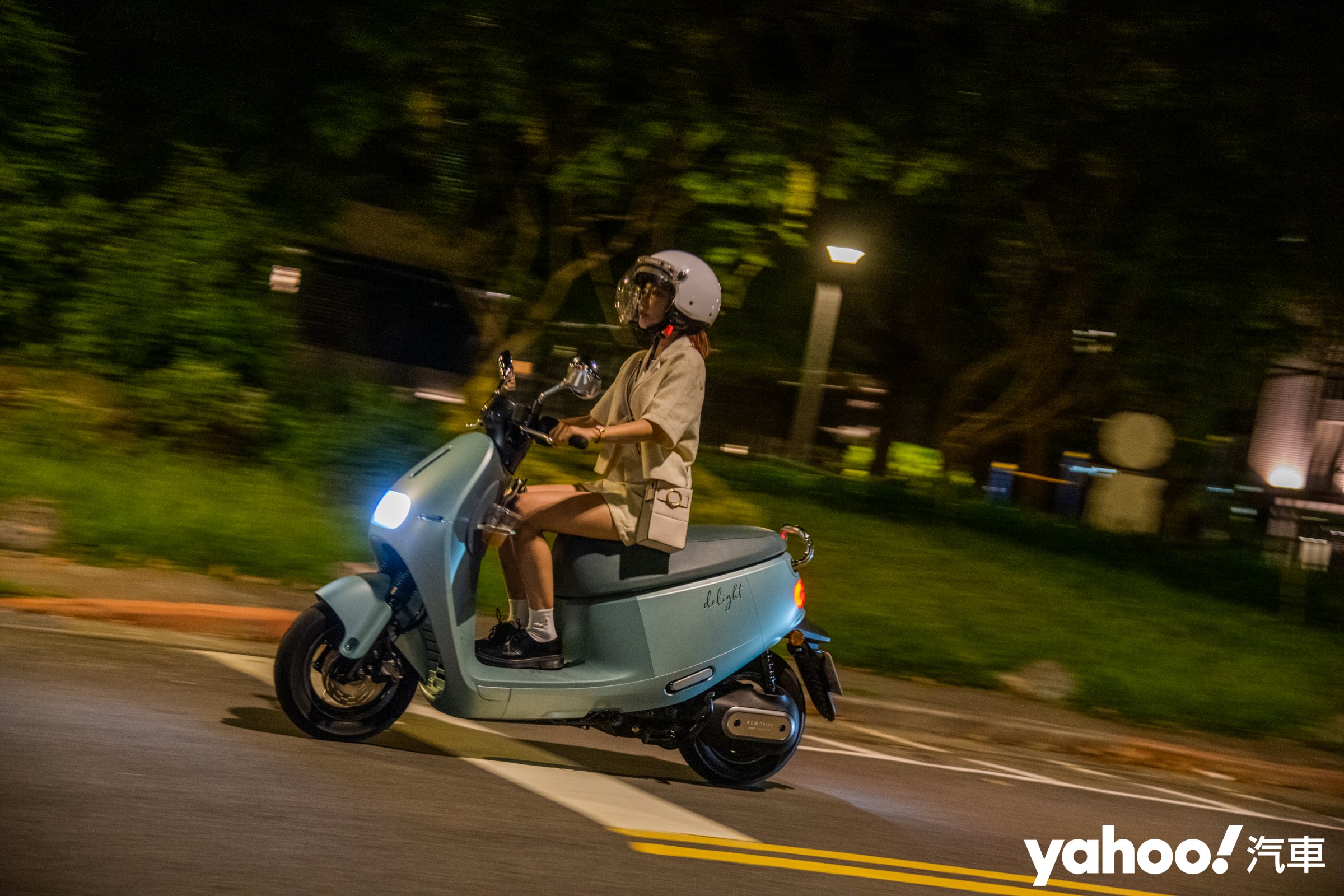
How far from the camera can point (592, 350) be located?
15.9m

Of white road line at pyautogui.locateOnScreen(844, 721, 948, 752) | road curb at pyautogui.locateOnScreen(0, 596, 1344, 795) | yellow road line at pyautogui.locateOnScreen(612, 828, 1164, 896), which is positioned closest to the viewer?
yellow road line at pyautogui.locateOnScreen(612, 828, 1164, 896)

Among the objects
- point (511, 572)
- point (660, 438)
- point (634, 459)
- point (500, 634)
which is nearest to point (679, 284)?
point (660, 438)

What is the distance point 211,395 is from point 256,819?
686 centimetres

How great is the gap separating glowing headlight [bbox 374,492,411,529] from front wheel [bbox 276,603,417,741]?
0.38 m

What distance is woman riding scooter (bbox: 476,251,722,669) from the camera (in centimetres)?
568

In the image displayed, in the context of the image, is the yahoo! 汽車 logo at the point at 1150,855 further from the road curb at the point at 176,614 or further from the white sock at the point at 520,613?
the road curb at the point at 176,614

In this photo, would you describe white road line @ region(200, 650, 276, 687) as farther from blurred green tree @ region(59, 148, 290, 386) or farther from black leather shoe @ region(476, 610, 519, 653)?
blurred green tree @ region(59, 148, 290, 386)

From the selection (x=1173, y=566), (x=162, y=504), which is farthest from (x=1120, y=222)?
(x=162, y=504)

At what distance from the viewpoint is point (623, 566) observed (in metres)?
5.86

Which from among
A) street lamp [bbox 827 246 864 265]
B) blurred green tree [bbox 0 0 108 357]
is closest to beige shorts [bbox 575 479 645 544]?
blurred green tree [bbox 0 0 108 357]

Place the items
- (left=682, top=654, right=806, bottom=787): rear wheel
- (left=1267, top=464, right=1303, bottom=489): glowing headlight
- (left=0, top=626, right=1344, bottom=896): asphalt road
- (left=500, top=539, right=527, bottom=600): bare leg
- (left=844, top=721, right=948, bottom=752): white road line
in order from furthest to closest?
(left=1267, top=464, right=1303, bottom=489): glowing headlight < (left=844, top=721, right=948, bottom=752): white road line < (left=682, top=654, right=806, bottom=787): rear wheel < (left=500, top=539, right=527, bottom=600): bare leg < (left=0, top=626, right=1344, bottom=896): asphalt road

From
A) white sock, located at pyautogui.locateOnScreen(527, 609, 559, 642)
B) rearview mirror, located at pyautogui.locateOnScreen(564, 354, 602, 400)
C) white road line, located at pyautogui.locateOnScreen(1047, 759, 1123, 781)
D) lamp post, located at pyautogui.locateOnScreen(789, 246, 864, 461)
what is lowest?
white road line, located at pyautogui.locateOnScreen(1047, 759, 1123, 781)

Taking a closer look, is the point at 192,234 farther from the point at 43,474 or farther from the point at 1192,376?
the point at 1192,376

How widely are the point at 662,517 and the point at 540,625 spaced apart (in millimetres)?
665
